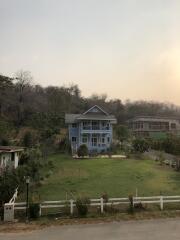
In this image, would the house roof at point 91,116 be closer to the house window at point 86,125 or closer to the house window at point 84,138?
the house window at point 86,125

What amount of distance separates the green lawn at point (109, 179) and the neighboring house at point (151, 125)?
5438 cm

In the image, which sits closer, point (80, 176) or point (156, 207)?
point (156, 207)

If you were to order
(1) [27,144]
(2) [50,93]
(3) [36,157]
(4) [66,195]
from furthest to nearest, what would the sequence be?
(2) [50,93]
(1) [27,144]
(3) [36,157]
(4) [66,195]

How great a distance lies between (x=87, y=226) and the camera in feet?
Answer: 45.1

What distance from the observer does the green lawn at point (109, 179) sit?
2100 cm

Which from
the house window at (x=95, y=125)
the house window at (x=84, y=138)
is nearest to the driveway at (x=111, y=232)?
the house window at (x=84, y=138)

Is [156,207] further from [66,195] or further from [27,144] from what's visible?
[27,144]

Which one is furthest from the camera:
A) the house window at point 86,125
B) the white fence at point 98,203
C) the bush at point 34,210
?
the house window at point 86,125

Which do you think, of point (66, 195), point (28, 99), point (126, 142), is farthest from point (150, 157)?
point (28, 99)

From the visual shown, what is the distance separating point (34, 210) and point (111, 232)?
13.2ft

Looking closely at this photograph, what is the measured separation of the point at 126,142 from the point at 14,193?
39.5m

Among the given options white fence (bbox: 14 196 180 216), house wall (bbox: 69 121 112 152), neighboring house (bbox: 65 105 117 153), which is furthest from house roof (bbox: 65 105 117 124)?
white fence (bbox: 14 196 180 216)

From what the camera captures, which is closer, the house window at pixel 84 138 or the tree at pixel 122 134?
the house window at pixel 84 138

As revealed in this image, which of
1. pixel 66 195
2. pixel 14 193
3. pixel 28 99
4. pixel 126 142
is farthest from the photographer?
pixel 28 99
